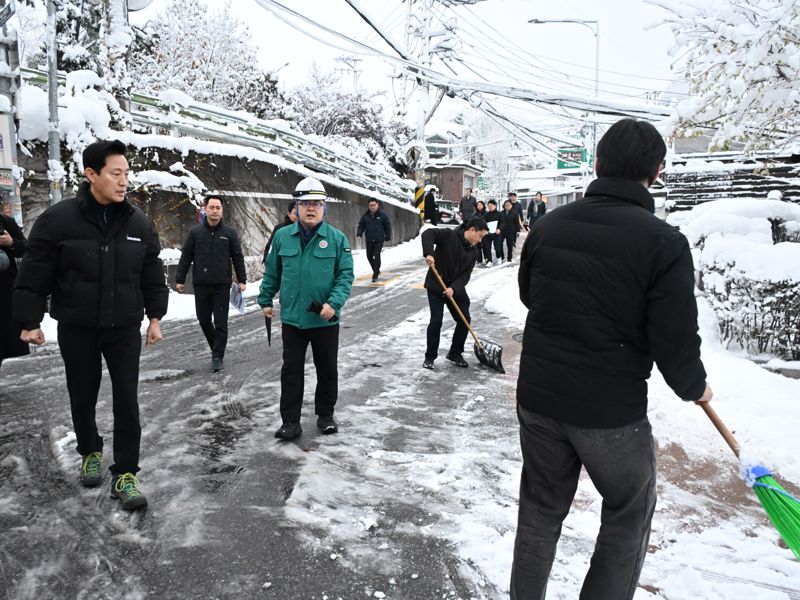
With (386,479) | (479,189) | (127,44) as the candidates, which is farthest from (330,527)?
(479,189)

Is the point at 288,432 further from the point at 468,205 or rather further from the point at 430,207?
the point at 430,207

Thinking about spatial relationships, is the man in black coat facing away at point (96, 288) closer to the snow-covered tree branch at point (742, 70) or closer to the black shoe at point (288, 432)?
the black shoe at point (288, 432)

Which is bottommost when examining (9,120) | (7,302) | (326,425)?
(326,425)

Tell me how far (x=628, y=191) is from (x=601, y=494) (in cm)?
115

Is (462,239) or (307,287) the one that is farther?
(462,239)

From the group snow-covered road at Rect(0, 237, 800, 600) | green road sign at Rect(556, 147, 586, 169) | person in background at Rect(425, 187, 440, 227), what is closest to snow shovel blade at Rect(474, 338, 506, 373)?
snow-covered road at Rect(0, 237, 800, 600)

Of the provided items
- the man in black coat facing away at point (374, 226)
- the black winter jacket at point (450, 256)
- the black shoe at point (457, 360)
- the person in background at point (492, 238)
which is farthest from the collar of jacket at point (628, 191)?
the person in background at point (492, 238)

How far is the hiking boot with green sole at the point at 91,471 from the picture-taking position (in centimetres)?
390

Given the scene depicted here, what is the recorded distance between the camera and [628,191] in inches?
89.5

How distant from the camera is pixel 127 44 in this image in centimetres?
1187

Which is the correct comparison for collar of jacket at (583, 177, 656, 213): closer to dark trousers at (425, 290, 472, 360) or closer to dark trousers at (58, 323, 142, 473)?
dark trousers at (58, 323, 142, 473)

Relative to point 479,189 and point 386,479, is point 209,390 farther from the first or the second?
point 479,189

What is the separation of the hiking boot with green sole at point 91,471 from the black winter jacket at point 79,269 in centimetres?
95

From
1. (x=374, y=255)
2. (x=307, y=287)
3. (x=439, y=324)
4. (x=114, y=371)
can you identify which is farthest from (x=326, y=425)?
(x=374, y=255)
